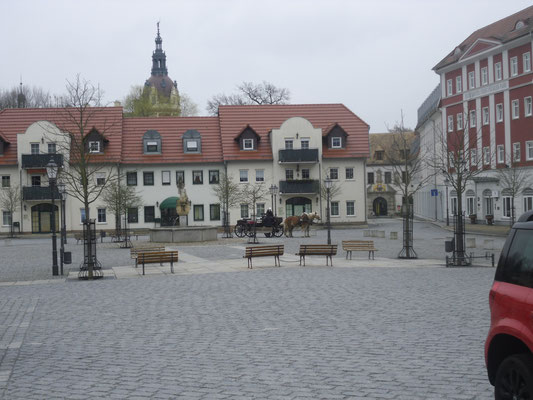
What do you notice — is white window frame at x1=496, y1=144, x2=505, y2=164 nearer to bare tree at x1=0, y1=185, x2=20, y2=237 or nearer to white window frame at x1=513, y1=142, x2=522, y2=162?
white window frame at x1=513, y1=142, x2=522, y2=162

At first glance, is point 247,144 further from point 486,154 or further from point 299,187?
point 486,154

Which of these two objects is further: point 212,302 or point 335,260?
point 335,260

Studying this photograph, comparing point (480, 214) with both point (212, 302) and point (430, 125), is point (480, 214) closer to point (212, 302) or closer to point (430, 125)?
point (430, 125)

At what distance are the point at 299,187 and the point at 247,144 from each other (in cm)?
626

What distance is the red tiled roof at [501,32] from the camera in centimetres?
4880

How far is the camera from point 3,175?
5684cm

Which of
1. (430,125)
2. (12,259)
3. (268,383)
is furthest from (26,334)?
(430,125)

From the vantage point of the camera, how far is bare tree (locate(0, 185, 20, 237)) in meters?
53.7

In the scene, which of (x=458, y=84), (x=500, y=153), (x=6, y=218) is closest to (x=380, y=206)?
(x=458, y=84)

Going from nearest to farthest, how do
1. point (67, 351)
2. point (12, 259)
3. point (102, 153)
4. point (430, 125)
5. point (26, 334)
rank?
point (67, 351), point (26, 334), point (12, 259), point (102, 153), point (430, 125)

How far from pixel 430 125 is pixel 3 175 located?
4275 cm

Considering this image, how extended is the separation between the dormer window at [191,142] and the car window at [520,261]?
54734 millimetres

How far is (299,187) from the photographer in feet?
192

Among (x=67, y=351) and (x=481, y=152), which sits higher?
(x=481, y=152)
